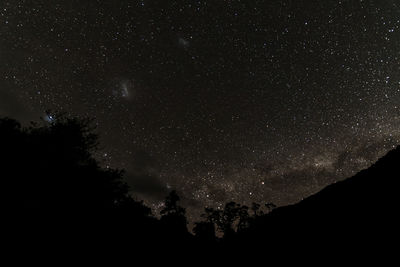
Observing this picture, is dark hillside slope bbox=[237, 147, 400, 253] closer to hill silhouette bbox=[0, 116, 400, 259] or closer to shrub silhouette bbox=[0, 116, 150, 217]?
hill silhouette bbox=[0, 116, 400, 259]

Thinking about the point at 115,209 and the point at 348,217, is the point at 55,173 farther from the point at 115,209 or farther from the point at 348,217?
the point at 348,217

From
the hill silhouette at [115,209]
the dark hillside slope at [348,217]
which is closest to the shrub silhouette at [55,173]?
the hill silhouette at [115,209]

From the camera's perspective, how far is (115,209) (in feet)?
61.4

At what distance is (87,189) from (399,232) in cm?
1679

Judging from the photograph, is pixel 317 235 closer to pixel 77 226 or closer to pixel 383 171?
pixel 383 171

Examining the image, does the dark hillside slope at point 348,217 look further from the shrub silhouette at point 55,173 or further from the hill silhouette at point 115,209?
the shrub silhouette at point 55,173

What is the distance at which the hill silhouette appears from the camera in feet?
26.8

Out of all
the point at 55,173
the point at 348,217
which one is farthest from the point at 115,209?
the point at 348,217

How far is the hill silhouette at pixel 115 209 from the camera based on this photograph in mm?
8164

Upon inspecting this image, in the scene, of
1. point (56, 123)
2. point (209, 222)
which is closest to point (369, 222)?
point (56, 123)

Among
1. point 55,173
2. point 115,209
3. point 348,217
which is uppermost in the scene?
point 55,173

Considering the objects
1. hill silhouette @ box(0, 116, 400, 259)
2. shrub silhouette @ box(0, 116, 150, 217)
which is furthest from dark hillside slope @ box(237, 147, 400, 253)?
shrub silhouette @ box(0, 116, 150, 217)

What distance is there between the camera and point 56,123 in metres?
21.5

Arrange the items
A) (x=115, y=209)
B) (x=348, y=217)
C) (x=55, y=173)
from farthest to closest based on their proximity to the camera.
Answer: (x=115, y=209) → (x=55, y=173) → (x=348, y=217)
